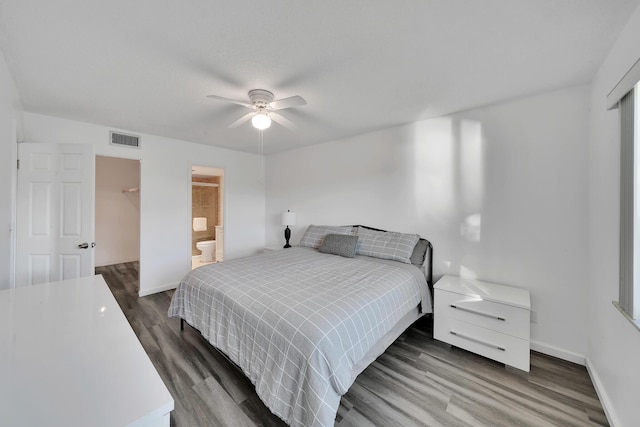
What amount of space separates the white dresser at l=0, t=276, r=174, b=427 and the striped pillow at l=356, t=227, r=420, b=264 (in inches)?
97.2

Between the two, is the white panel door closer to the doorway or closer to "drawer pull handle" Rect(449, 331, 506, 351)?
the doorway

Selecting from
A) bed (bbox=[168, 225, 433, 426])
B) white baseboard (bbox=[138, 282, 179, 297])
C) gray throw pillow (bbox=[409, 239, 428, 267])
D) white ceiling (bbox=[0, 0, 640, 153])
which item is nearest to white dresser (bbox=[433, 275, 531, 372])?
bed (bbox=[168, 225, 433, 426])

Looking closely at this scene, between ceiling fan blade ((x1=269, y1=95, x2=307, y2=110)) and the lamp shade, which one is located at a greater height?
ceiling fan blade ((x1=269, y1=95, x2=307, y2=110))

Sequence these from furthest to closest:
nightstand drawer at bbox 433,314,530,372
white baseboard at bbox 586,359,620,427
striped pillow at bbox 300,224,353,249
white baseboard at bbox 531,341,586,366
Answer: striped pillow at bbox 300,224,353,249, white baseboard at bbox 531,341,586,366, nightstand drawer at bbox 433,314,530,372, white baseboard at bbox 586,359,620,427

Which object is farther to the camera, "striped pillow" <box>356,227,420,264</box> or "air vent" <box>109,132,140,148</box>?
"air vent" <box>109,132,140,148</box>

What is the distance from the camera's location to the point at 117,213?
17.7ft

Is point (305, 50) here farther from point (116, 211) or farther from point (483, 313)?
point (116, 211)

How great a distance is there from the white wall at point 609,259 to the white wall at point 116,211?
6.85 metres

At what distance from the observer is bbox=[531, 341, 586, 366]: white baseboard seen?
2.12m

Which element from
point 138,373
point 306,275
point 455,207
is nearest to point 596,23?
point 455,207

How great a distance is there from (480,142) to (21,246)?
5002mm

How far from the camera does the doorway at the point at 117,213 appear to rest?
16.9 feet

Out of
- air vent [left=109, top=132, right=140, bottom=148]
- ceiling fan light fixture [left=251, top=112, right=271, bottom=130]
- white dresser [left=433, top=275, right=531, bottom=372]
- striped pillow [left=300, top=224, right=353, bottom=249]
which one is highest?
air vent [left=109, top=132, right=140, bottom=148]

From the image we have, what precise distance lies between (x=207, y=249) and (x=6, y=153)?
3.98 m
